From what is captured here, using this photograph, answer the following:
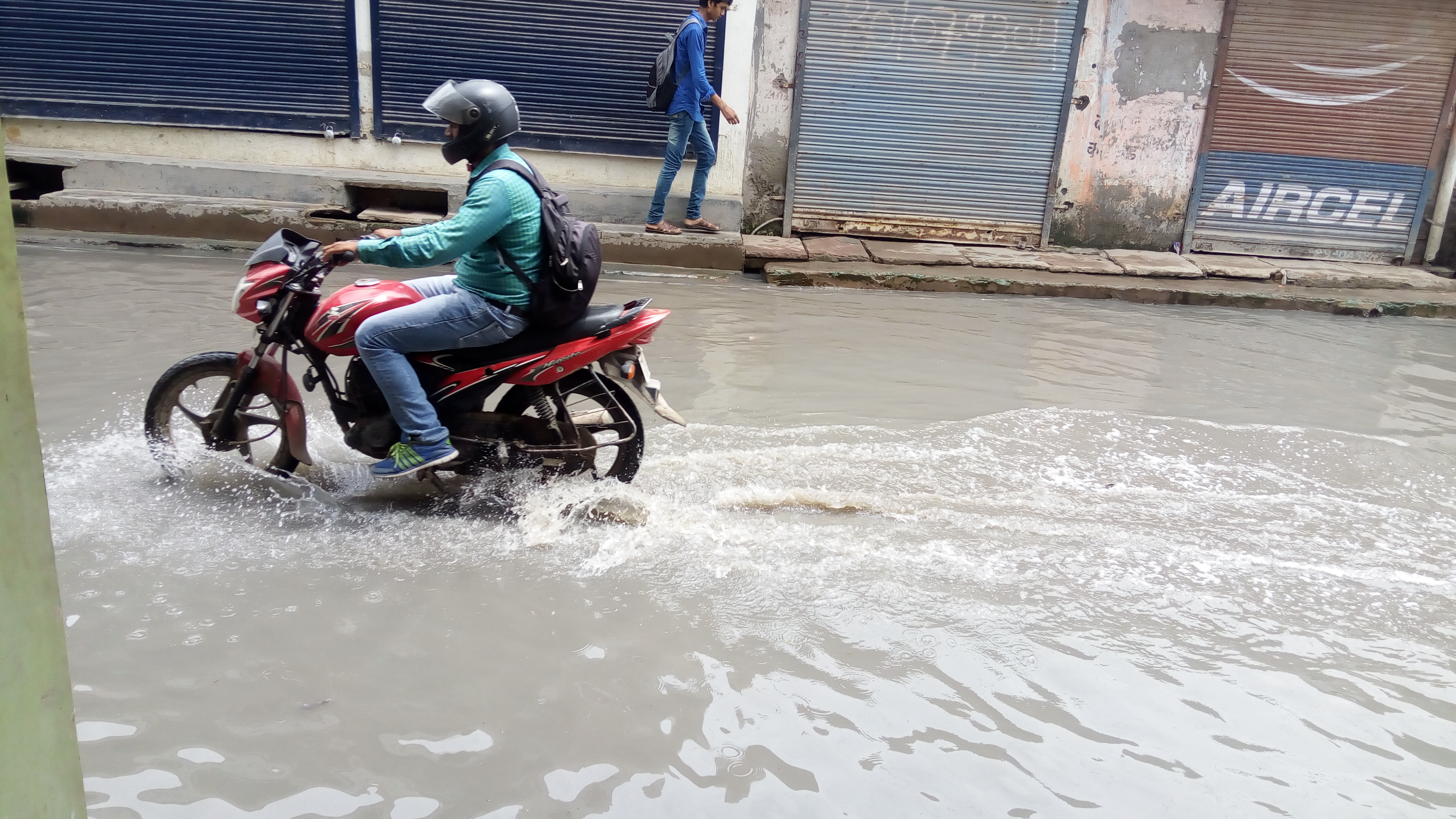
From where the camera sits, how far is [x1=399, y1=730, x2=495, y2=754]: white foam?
8.88ft

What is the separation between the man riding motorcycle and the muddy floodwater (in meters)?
0.46

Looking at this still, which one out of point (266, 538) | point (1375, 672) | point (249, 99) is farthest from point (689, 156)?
point (1375, 672)

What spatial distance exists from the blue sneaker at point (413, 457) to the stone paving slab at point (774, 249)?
561 cm

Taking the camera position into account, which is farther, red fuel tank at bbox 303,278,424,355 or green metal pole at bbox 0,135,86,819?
red fuel tank at bbox 303,278,424,355

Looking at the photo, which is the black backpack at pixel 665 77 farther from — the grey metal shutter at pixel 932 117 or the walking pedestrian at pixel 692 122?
the grey metal shutter at pixel 932 117

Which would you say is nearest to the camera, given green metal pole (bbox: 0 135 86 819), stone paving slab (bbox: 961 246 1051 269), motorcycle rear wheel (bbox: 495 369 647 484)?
green metal pole (bbox: 0 135 86 819)

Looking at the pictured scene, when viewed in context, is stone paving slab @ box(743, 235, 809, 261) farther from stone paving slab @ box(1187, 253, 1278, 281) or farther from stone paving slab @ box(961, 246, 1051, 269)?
stone paving slab @ box(1187, 253, 1278, 281)

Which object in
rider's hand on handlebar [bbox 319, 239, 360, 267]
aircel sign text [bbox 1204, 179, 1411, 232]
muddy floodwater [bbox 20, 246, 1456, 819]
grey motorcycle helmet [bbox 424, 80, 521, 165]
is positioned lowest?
muddy floodwater [bbox 20, 246, 1456, 819]

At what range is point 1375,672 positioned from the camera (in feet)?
11.0

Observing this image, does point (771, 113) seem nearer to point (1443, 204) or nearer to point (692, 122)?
point (692, 122)

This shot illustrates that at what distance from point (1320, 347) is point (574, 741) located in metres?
7.40

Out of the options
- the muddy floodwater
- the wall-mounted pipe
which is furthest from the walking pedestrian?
the wall-mounted pipe

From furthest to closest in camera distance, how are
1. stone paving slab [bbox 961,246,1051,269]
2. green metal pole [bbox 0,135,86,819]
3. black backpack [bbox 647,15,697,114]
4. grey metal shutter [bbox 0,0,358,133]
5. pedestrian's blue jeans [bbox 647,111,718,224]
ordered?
stone paving slab [bbox 961,246,1051,269]
grey metal shutter [bbox 0,0,358,133]
pedestrian's blue jeans [bbox 647,111,718,224]
black backpack [bbox 647,15,697,114]
green metal pole [bbox 0,135,86,819]

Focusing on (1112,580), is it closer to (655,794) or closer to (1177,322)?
(655,794)
